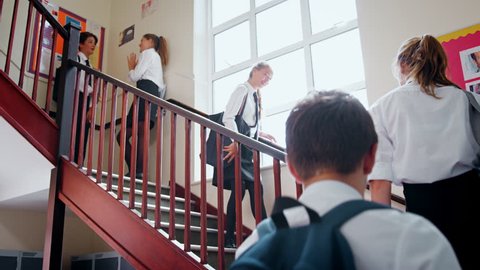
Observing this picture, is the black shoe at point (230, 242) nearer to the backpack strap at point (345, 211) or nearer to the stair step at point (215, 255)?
the stair step at point (215, 255)

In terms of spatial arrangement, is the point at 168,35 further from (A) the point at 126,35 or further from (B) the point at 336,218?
(B) the point at 336,218

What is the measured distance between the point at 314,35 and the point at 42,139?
7.42 ft

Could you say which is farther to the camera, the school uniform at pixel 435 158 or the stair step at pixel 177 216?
the stair step at pixel 177 216

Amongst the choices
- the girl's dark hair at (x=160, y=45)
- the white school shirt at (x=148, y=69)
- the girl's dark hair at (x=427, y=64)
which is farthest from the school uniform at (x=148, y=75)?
the girl's dark hair at (x=427, y=64)

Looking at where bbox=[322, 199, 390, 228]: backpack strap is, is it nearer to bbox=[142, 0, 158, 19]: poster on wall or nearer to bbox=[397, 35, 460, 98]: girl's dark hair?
bbox=[397, 35, 460, 98]: girl's dark hair

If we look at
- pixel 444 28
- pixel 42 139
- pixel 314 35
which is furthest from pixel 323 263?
pixel 314 35

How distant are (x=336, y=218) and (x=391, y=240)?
81 millimetres

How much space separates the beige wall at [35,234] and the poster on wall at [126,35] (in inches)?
79.3

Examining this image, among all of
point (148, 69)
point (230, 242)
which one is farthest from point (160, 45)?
point (230, 242)

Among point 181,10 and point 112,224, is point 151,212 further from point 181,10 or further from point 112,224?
point 181,10

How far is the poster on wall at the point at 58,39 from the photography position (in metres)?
4.71

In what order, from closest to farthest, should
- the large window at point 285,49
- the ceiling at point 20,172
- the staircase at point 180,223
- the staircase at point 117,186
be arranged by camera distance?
the staircase at point 117,186 < the staircase at point 180,223 < the ceiling at point 20,172 < the large window at point 285,49

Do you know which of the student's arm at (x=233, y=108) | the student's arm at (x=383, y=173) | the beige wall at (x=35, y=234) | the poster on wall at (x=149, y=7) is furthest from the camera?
the poster on wall at (x=149, y=7)

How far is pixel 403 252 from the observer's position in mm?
626
